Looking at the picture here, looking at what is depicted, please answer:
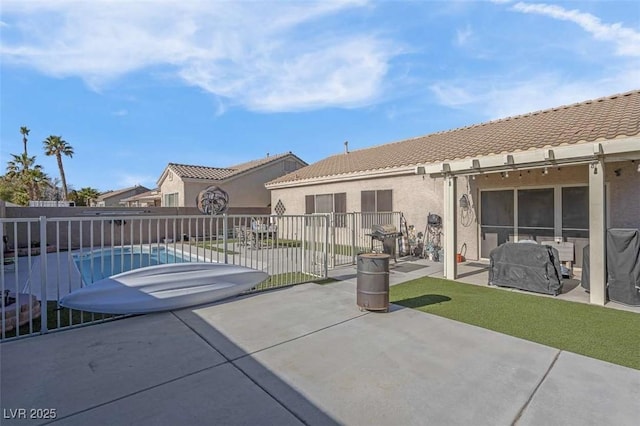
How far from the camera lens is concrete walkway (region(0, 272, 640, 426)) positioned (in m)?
2.65

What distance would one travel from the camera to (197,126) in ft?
69.5

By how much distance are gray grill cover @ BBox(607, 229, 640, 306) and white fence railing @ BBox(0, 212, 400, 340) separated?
19.1ft

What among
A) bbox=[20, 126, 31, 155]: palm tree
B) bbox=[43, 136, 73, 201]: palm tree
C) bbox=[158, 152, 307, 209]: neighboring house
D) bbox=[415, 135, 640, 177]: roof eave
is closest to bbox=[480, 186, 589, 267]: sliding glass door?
bbox=[415, 135, 640, 177]: roof eave

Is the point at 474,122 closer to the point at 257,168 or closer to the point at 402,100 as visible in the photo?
the point at 402,100

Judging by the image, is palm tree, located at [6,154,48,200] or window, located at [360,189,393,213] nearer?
window, located at [360,189,393,213]

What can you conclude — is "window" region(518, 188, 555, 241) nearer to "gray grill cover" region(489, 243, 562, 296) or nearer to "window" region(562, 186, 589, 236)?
"window" region(562, 186, 589, 236)

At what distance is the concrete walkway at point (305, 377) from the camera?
2.65 metres

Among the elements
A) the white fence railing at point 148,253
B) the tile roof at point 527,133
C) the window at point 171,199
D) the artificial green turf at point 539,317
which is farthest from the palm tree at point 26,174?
the artificial green turf at point 539,317

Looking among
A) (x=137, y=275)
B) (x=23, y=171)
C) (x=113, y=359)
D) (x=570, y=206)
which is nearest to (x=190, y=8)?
(x=137, y=275)

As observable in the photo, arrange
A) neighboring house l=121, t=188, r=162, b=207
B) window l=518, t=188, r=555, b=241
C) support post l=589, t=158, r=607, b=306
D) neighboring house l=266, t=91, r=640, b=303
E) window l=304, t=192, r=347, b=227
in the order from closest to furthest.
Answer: support post l=589, t=158, r=607, b=306 → neighboring house l=266, t=91, r=640, b=303 → window l=518, t=188, r=555, b=241 → window l=304, t=192, r=347, b=227 → neighboring house l=121, t=188, r=162, b=207

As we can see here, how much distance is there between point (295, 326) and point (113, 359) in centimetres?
232

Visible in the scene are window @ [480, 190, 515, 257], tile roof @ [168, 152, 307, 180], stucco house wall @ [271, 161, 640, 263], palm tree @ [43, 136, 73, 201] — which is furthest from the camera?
palm tree @ [43, 136, 73, 201]

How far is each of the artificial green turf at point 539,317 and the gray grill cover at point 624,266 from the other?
630 mm

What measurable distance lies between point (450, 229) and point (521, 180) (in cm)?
333
